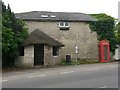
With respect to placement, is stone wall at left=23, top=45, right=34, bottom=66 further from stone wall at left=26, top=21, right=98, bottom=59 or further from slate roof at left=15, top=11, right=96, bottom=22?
slate roof at left=15, top=11, right=96, bottom=22

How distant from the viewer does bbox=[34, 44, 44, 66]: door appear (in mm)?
30617

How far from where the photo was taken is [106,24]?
35469 millimetres

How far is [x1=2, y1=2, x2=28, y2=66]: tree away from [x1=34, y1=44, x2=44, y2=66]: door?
148cm

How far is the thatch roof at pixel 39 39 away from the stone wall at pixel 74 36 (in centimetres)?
96

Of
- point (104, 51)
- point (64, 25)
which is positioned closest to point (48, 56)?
point (64, 25)

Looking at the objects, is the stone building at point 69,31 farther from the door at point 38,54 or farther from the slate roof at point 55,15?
the door at point 38,54

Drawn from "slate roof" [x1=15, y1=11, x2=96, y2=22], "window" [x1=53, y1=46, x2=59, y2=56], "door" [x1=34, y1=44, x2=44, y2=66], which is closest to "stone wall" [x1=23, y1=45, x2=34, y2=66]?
"door" [x1=34, y1=44, x2=44, y2=66]

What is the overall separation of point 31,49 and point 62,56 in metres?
4.22

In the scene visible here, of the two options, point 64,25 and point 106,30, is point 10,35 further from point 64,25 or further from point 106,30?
point 106,30

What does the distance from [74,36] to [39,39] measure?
484cm

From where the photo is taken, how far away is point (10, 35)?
26.1 metres

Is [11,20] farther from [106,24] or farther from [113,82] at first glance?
[113,82]

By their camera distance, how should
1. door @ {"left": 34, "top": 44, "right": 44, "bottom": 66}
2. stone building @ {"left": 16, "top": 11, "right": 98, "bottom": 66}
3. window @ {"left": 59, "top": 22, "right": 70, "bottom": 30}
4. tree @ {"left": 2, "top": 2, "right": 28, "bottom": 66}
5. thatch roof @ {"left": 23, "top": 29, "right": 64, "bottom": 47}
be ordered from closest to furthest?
tree @ {"left": 2, "top": 2, "right": 28, "bottom": 66}, thatch roof @ {"left": 23, "top": 29, "right": 64, "bottom": 47}, door @ {"left": 34, "top": 44, "right": 44, "bottom": 66}, stone building @ {"left": 16, "top": 11, "right": 98, "bottom": 66}, window @ {"left": 59, "top": 22, "right": 70, "bottom": 30}

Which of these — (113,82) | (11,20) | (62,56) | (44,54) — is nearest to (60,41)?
(62,56)
